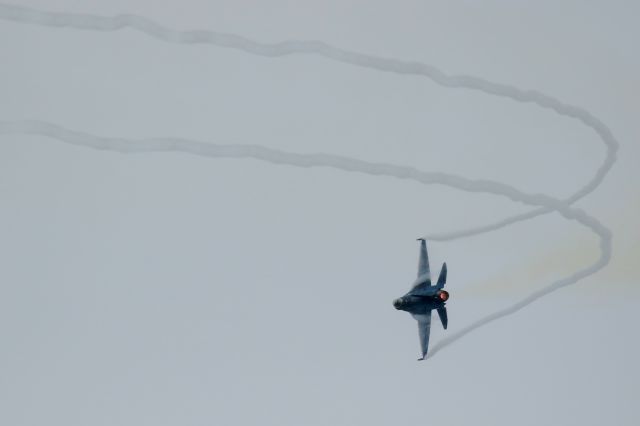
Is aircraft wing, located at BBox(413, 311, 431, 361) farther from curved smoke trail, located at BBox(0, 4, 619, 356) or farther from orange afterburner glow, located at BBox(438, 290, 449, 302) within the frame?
orange afterburner glow, located at BBox(438, 290, 449, 302)

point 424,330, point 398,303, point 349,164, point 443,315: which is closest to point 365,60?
point 349,164

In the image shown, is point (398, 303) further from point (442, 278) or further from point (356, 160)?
point (356, 160)

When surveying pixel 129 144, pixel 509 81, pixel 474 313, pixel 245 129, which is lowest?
pixel 474 313

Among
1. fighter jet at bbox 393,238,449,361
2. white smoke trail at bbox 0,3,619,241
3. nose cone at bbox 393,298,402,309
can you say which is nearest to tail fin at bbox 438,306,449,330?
fighter jet at bbox 393,238,449,361

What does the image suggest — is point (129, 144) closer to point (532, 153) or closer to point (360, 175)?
point (360, 175)

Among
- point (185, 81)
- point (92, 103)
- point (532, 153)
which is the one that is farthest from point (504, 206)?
point (92, 103)

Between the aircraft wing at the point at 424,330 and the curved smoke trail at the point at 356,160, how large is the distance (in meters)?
0.12

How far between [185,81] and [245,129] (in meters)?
0.98

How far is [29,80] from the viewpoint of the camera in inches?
492

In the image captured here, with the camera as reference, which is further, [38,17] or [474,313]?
[474,313]

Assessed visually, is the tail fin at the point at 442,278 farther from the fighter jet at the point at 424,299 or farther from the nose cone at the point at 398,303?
the nose cone at the point at 398,303

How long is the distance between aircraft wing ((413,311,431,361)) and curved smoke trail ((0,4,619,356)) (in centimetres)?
12

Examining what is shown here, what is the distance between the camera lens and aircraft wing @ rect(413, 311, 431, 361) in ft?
42.6

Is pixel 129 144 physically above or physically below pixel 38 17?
below
